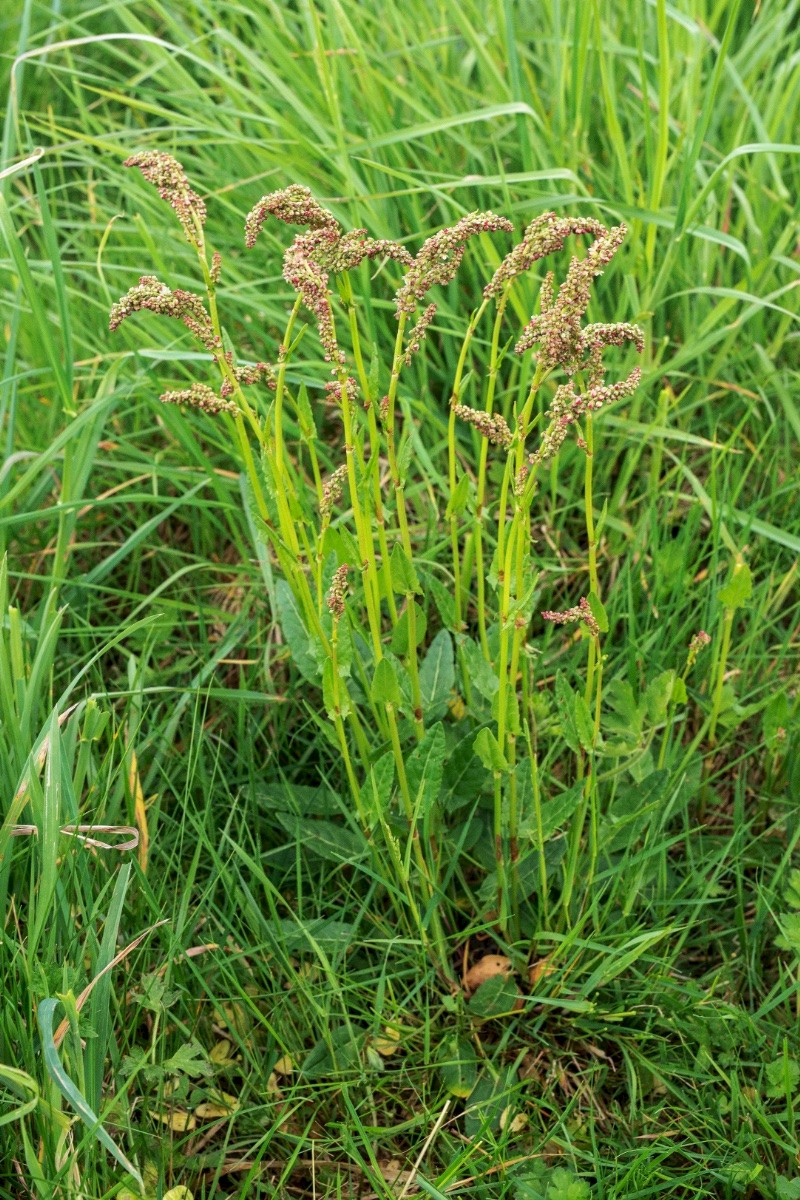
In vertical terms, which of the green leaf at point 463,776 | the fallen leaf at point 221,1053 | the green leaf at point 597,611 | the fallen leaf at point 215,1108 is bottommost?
the fallen leaf at point 215,1108

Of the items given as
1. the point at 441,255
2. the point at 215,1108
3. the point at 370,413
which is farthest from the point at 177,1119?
the point at 441,255

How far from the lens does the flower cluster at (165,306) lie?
4.43ft

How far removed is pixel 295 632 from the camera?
5.97ft

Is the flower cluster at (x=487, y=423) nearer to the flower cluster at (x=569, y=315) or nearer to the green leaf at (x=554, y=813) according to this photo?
the flower cluster at (x=569, y=315)

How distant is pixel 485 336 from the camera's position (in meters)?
2.45

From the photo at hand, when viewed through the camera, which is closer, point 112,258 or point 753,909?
point 753,909

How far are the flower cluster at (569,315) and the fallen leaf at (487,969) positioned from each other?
Answer: 3.12 feet

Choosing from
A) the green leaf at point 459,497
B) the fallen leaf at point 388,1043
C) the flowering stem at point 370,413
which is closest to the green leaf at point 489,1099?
the fallen leaf at point 388,1043

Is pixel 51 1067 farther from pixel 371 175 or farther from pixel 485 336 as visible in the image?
pixel 371 175

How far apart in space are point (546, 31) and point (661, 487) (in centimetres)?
123

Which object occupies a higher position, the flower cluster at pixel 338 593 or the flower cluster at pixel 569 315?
the flower cluster at pixel 569 315

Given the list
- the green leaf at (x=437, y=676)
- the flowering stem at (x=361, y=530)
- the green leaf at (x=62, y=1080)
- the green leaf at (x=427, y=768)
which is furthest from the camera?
the green leaf at (x=437, y=676)

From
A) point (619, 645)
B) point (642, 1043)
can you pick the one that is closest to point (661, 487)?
point (619, 645)

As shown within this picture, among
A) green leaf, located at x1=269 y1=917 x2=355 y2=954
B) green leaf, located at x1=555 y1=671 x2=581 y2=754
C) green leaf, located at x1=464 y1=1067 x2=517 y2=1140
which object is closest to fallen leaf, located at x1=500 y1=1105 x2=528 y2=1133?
green leaf, located at x1=464 y1=1067 x2=517 y2=1140
